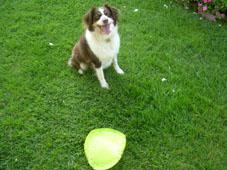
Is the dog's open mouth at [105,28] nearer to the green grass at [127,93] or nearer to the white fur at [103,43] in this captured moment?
the white fur at [103,43]

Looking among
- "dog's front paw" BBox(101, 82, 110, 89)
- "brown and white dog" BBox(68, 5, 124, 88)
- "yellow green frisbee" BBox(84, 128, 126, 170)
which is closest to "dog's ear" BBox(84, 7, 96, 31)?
"brown and white dog" BBox(68, 5, 124, 88)

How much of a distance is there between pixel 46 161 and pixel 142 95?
139cm

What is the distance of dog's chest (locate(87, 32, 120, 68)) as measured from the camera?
3857mm

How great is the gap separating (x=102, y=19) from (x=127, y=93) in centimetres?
101

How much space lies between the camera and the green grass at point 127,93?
3461mm

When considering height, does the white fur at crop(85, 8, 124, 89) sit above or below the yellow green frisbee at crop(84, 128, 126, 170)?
above

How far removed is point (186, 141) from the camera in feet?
11.6

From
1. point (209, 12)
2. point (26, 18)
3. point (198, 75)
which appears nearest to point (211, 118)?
point (198, 75)

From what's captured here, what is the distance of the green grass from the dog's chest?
0.44 m

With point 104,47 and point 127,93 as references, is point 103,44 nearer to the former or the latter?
point 104,47

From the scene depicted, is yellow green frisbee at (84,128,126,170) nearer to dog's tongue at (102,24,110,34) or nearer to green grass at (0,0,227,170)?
green grass at (0,0,227,170)

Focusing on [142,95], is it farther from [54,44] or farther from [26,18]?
[26,18]

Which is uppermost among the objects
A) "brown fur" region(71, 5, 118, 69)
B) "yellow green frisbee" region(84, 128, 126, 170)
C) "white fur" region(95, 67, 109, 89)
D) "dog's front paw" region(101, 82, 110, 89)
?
"brown fur" region(71, 5, 118, 69)

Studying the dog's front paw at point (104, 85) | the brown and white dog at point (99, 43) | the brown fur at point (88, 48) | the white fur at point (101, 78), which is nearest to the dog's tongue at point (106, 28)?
the brown and white dog at point (99, 43)
